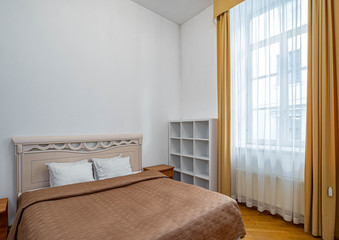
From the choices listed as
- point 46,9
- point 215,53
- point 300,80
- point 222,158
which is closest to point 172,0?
point 215,53

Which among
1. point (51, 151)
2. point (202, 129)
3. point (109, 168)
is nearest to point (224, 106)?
point (202, 129)

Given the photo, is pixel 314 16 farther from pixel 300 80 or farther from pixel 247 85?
pixel 247 85

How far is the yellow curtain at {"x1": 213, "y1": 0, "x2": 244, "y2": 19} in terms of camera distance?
261cm

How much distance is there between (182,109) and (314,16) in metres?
2.37

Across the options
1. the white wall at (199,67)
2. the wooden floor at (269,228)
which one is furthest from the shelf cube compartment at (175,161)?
the wooden floor at (269,228)

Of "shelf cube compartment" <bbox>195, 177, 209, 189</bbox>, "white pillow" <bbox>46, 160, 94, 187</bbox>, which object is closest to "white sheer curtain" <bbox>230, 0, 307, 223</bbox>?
"shelf cube compartment" <bbox>195, 177, 209, 189</bbox>

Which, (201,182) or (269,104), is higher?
(269,104)

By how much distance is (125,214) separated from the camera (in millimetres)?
1353

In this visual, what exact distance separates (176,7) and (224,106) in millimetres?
1943

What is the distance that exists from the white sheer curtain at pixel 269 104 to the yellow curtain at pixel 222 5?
132 mm

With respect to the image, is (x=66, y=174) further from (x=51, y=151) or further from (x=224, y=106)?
(x=224, y=106)

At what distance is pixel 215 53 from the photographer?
309 cm

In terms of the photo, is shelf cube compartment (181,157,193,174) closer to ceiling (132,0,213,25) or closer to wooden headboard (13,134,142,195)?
wooden headboard (13,134,142,195)

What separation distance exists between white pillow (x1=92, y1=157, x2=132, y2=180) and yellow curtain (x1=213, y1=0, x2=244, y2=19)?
2.65 m
